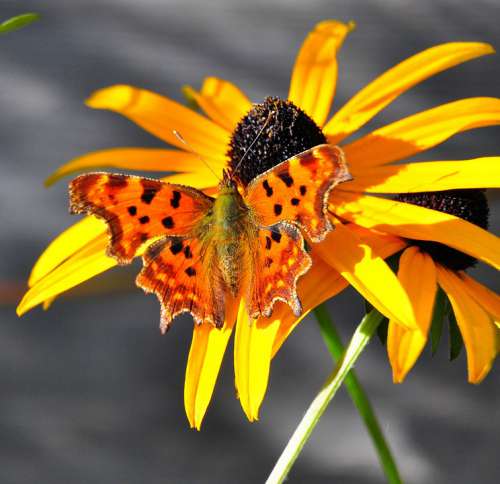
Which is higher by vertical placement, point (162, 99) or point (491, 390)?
point (162, 99)

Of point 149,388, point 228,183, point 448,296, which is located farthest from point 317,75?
point 149,388

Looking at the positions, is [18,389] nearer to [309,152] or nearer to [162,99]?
[162,99]

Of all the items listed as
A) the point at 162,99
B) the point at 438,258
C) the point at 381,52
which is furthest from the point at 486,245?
the point at 381,52

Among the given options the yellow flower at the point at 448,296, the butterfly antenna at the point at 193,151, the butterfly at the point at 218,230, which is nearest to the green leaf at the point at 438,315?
the yellow flower at the point at 448,296

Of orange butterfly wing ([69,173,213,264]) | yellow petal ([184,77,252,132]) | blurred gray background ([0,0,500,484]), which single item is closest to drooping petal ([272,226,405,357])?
orange butterfly wing ([69,173,213,264])

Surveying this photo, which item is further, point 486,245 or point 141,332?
point 141,332

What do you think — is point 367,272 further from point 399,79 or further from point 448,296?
point 399,79

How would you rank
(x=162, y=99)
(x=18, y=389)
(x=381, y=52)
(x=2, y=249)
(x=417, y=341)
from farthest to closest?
(x=381, y=52)
(x=2, y=249)
(x=18, y=389)
(x=162, y=99)
(x=417, y=341)
